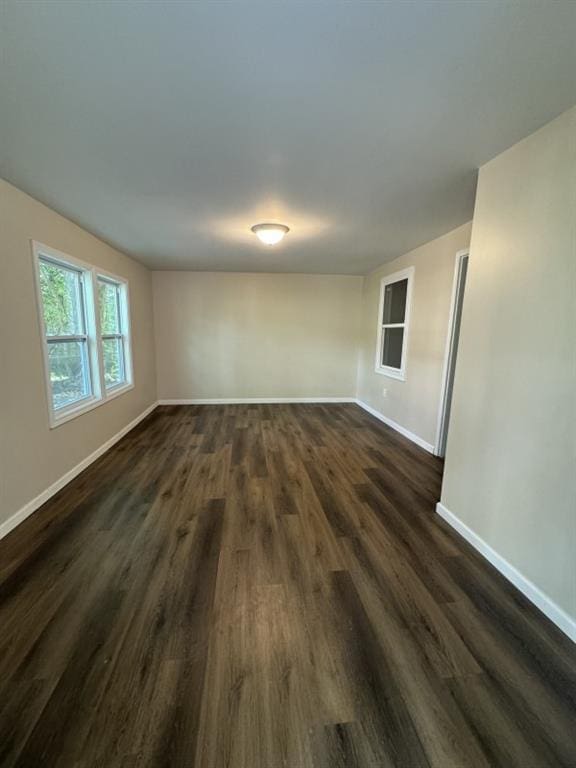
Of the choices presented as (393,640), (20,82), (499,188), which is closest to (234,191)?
(20,82)

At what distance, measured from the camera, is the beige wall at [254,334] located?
5461 millimetres

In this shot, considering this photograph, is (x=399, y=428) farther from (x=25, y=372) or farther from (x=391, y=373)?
(x=25, y=372)

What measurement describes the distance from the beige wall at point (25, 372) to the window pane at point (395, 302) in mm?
3950

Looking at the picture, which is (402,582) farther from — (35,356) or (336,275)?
(336,275)

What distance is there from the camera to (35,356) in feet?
7.80

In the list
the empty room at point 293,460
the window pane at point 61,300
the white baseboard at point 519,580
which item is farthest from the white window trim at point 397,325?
the window pane at point 61,300

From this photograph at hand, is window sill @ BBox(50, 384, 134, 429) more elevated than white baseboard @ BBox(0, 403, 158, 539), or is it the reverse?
window sill @ BBox(50, 384, 134, 429)

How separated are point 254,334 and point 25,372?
3746 millimetres

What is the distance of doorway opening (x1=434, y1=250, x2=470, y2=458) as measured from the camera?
3.12 meters

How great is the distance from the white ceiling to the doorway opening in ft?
2.58

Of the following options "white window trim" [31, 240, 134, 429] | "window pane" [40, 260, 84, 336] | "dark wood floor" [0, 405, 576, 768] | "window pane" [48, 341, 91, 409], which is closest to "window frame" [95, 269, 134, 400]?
"white window trim" [31, 240, 134, 429]

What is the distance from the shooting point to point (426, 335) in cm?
371

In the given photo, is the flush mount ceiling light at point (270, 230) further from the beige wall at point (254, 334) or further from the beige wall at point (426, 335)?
the beige wall at point (254, 334)

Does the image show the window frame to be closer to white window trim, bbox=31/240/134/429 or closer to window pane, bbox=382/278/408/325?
white window trim, bbox=31/240/134/429
